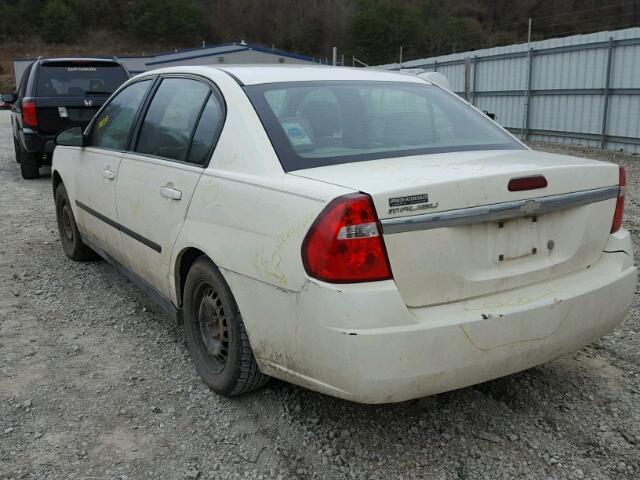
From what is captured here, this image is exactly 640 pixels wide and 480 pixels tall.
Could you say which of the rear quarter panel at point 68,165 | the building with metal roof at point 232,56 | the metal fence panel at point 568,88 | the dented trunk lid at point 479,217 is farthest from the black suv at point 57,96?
the building with metal roof at point 232,56

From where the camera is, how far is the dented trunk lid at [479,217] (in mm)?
2309

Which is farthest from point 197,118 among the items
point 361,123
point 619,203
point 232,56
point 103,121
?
point 232,56

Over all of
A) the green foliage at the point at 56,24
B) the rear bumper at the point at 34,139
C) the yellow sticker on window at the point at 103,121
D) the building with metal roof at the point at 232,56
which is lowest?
the rear bumper at the point at 34,139

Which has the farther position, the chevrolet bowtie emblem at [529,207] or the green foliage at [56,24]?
the green foliage at [56,24]

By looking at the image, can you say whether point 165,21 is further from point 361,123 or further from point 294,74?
point 361,123

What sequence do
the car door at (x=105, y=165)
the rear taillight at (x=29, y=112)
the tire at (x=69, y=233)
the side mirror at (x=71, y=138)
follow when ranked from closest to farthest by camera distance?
the car door at (x=105, y=165) < the side mirror at (x=71, y=138) < the tire at (x=69, y=233) < the rear taillight at (x=29, y=112)

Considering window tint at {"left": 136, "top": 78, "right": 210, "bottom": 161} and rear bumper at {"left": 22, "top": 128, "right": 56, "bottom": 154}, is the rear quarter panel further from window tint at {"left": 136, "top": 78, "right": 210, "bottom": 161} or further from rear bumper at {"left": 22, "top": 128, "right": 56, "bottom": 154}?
rear bumper at {"left": 22, "top": 128, "right": 56, "bottom": 154}

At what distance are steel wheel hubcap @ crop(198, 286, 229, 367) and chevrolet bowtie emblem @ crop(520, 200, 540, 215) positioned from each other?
1.40m

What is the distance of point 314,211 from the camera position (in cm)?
232

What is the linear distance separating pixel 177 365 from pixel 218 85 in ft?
5.05

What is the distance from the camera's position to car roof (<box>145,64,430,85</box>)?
3.23m

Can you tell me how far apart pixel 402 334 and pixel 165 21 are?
105 m

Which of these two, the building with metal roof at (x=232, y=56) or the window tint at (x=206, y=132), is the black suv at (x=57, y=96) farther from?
the building with metal roof at (x=232, y=56)

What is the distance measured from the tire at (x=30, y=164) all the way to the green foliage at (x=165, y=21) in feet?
312
